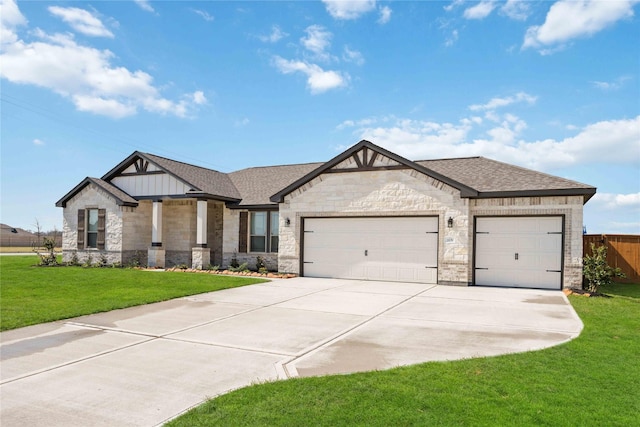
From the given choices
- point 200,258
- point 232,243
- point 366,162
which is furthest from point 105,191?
point 366,162

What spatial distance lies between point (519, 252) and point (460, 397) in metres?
11.5

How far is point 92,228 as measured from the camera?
22.0 meters

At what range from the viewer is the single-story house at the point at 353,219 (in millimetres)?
14492

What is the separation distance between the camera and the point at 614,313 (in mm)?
9656

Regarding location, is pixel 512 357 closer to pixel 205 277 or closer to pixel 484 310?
pixel 484 310

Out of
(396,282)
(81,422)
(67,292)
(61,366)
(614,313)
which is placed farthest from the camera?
(396,282)

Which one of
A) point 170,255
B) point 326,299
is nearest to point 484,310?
point 326,299

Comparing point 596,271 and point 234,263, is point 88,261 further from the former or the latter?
point 596,271

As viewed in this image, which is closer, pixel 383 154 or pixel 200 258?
pixel 383 154

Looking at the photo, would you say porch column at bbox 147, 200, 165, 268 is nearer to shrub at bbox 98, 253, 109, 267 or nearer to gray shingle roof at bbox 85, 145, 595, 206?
gray shingle roof at bbox 85, 145, 595, 206

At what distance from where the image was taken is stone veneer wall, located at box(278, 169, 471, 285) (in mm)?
15031

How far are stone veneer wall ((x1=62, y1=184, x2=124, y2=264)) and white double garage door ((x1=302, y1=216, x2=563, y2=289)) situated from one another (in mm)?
10045

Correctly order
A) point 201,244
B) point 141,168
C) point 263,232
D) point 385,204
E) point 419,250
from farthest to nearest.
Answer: point 141,168, point 263,232, point 201,244, point 385,204, point 419,250

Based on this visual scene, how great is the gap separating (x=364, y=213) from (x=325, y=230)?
73.7 inches
